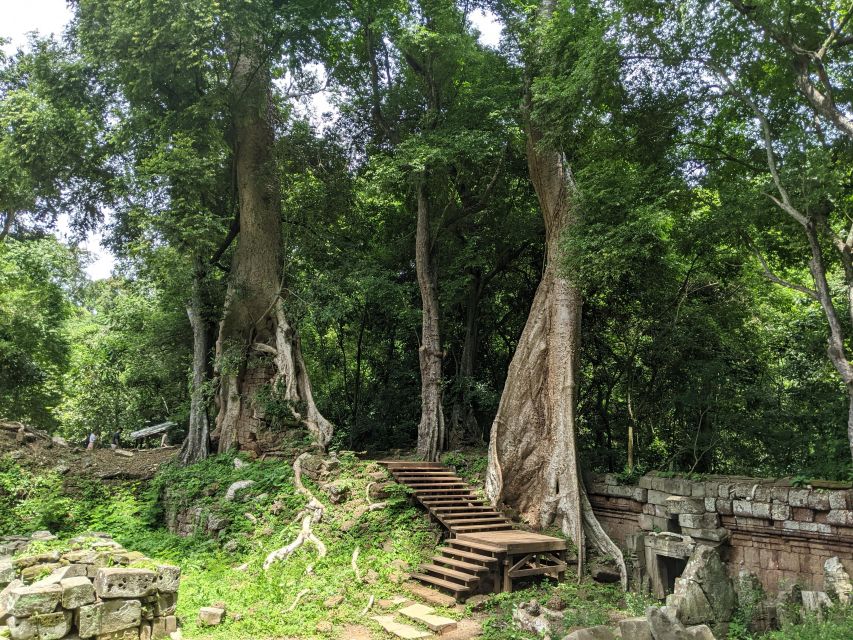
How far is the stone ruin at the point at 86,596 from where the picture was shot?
512cm

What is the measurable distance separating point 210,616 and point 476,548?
139 inches

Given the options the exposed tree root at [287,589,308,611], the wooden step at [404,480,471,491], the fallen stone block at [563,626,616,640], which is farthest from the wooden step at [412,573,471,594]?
the fallen stone block at [563,626,616,640]

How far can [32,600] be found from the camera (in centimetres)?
512

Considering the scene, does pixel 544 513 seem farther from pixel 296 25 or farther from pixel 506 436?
pixel 296 25

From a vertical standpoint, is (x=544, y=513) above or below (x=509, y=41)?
below

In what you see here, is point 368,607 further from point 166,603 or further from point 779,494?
point 779,494

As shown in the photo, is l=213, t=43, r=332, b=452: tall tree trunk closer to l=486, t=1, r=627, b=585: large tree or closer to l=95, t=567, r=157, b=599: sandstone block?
l=486, t=1, r=627, b=585: large tree

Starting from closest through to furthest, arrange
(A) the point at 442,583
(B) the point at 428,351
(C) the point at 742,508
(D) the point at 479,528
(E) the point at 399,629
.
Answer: (E) the point at 399,629
(C) the point at 742,508
(A) the point at 442,583
(D) the point at 479,528
(B) the point at 428,351

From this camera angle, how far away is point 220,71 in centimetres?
1264

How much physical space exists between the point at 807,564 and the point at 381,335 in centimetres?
1142

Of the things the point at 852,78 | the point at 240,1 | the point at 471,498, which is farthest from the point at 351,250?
the point at 852,78

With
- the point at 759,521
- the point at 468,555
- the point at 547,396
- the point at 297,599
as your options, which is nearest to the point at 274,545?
the point at 297,599

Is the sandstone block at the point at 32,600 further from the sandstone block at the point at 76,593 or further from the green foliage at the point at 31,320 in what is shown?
the green foliage at the point at 31,320

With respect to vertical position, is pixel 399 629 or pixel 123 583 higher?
pixel 123 583
